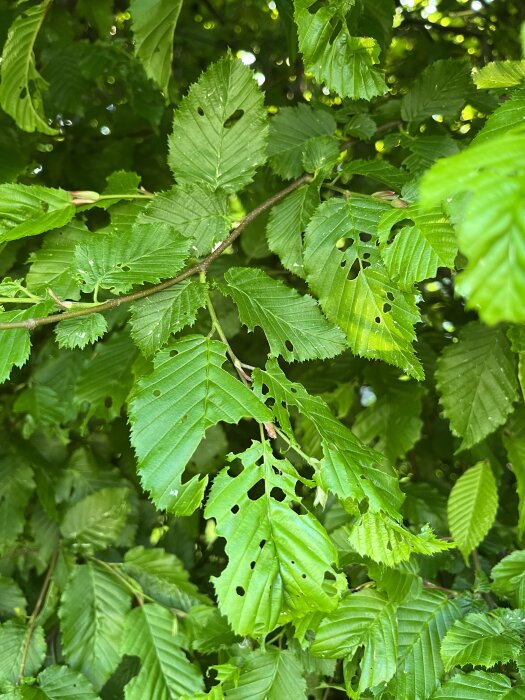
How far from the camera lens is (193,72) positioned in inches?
75.2

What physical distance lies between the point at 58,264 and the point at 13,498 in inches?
28.8

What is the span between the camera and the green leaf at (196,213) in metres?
1.01

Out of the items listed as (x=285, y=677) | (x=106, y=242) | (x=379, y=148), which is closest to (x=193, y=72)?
(x=379, y=148)

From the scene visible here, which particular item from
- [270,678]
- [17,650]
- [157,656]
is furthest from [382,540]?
[17,650]

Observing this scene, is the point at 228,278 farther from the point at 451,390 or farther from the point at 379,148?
the point at 379,148

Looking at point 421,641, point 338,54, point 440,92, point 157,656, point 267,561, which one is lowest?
point 157,656

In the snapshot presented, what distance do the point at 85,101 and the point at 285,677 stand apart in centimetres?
165

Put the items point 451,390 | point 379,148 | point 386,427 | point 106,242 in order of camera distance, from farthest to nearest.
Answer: point 379,148 → point 386,427 → point 451,390 → point 106,242

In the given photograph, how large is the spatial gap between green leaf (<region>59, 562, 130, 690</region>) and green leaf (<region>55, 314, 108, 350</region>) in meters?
0.79

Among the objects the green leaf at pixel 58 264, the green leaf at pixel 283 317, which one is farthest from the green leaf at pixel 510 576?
the green leaf at pixel 58 264

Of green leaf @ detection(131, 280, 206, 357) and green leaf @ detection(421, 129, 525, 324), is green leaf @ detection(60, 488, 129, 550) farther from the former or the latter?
green leaf @ detection(421, 129, 525, 324)

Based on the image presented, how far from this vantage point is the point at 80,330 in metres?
0.89

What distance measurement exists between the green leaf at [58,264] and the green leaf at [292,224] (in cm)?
31

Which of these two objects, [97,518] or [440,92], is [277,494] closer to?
[97,518]
